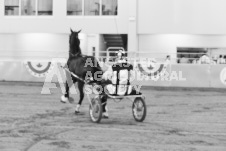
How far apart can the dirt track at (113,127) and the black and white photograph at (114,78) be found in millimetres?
22

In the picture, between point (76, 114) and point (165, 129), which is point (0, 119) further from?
point (165, 129)

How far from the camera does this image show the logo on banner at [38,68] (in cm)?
2826

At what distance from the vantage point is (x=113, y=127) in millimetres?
12586

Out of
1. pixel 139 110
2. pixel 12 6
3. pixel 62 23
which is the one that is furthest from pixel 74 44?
pixel 12 6

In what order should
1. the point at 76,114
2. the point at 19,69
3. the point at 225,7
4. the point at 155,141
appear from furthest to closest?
the point at 225,7 → the point at 19,69 → the point at 76,114 → the point at 155,141

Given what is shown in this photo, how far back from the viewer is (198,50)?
38.5 metres

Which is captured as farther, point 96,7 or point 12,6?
point 12,6

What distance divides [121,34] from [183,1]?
17.2 ft

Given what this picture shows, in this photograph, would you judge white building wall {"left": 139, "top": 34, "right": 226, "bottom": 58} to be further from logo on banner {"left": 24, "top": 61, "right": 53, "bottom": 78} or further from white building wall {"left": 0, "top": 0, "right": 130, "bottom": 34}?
logo on banner {"left": 24, "top": 61, "right": 53, "bottom": 78}

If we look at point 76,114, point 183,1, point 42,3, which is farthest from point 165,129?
point 42,3

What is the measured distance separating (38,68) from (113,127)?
16620 mm

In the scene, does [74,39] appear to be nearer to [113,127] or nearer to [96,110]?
[96,110]

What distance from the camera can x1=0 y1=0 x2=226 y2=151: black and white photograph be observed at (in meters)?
11.3

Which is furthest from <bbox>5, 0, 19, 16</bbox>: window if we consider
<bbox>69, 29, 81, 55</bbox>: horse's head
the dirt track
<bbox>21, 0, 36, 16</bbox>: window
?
<bbox>69, 29, 81, 55</bbox>: horse's head
